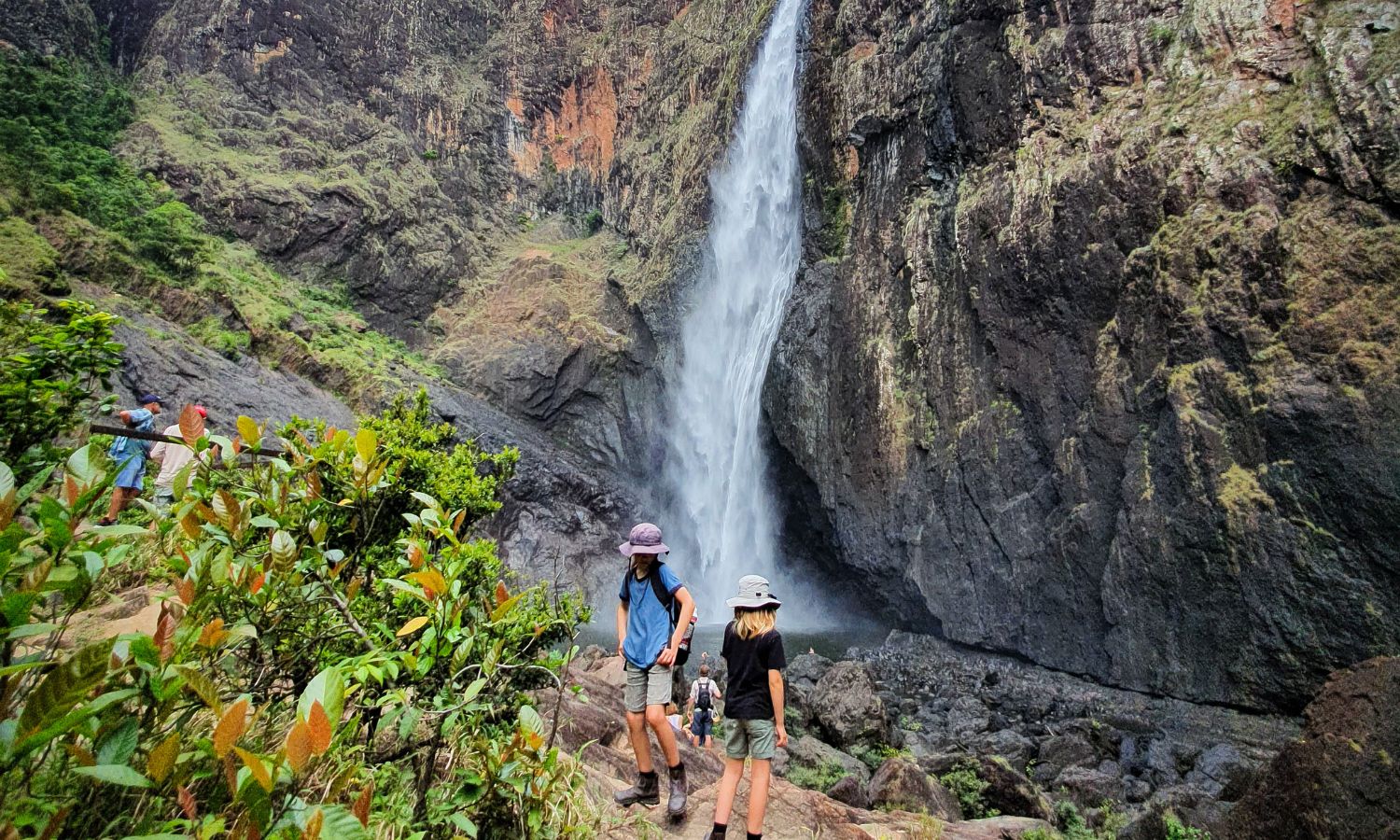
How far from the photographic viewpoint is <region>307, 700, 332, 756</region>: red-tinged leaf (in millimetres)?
1579

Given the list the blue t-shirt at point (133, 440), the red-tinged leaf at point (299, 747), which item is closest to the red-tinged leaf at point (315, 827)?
the red-tinged leaf at point (299, 747)

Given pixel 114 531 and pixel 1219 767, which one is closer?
pixel 114 531

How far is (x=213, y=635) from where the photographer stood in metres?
1.77

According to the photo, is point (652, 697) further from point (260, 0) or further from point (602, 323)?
point (260, 0)

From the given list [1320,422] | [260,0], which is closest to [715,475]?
[1320,422]

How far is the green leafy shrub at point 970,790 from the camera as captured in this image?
27.1 feet

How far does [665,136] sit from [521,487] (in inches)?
850

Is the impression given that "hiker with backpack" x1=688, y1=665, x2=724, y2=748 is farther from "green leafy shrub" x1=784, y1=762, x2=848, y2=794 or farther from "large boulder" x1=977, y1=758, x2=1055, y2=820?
"large boulder" x1=977, y1=758, x2=1055, y2=820

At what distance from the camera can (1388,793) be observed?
4.92 meters

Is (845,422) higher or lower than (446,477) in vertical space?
higher

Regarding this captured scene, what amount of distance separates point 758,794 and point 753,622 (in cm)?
102

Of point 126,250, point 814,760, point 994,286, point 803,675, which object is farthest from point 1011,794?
point 126,250

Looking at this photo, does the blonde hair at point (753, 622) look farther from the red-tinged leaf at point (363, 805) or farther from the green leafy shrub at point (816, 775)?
the green leafy shrub at point (816, 775)

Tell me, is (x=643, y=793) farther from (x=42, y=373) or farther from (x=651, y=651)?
(x=42, y=373)
